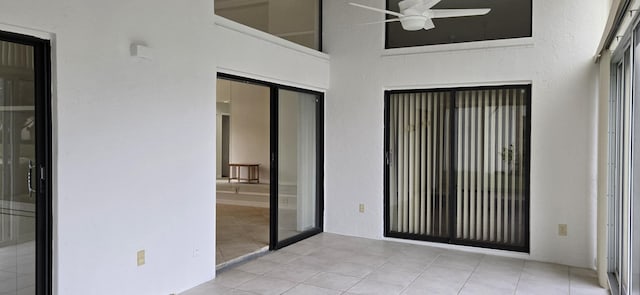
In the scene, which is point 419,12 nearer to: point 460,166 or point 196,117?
point 196,117

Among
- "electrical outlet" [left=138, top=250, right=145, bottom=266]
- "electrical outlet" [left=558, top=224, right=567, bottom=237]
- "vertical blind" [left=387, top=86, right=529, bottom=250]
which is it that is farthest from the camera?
"vertical blind" [left=387, top=86, right=529, bottom=250]

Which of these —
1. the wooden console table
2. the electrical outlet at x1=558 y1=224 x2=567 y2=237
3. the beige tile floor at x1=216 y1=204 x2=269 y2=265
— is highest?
the wooden console table

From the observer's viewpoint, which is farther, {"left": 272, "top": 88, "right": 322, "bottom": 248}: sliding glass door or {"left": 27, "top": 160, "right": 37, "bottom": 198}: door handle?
{"left": 272, "top": 88, "right": 322, "bottom": 248}: sliding glass door

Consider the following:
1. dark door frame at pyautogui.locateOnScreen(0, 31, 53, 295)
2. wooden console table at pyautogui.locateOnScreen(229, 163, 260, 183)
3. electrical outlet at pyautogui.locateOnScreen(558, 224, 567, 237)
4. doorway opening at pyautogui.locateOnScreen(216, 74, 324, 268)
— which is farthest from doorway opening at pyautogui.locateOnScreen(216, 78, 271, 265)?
dark door frame at pyautogui.locateOnScreen(0, 31, 53, 295)

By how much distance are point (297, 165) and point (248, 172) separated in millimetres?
4401

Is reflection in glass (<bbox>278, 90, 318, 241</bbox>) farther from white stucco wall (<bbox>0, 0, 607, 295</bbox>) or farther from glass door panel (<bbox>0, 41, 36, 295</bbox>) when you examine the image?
glass door panel (<bbox>0, 41, 36, 295</bbox>)

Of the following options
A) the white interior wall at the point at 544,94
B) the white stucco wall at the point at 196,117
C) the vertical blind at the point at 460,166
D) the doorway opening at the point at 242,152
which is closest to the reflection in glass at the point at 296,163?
the white stucco wall at the point at 196,117

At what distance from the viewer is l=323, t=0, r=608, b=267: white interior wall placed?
4738 mm

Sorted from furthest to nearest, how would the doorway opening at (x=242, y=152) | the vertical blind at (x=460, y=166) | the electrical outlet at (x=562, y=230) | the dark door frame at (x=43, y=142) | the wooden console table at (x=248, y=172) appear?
the wooden console table at (x=248, y=172) < the doorway opening at (x=242, y=152) < the vertical blind at (x=460, y=166) < the electrical outlet at (x=562, y=230) < the dark door frame at (x=43, y=142)

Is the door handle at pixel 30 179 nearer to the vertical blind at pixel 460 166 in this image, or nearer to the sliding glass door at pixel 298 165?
the sliding glass door at pixel 298 165

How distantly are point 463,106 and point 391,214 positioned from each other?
5.29 ft

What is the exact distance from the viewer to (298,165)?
585cm

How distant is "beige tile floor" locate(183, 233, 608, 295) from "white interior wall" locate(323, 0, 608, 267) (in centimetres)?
45

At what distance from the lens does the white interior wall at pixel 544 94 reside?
474 cm
